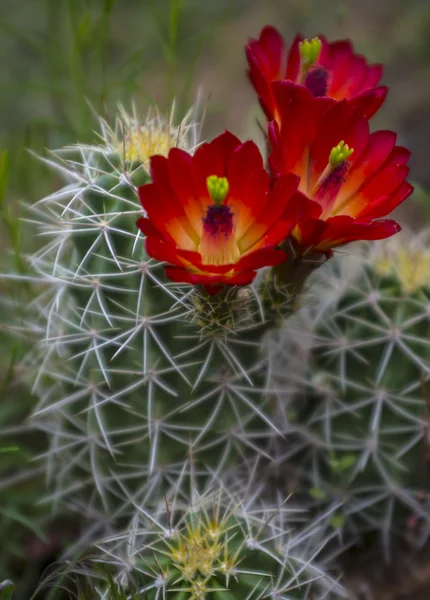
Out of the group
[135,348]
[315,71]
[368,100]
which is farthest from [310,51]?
[135,348]

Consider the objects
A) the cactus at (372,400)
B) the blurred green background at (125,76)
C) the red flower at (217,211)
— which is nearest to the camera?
the red flower at (217,211)

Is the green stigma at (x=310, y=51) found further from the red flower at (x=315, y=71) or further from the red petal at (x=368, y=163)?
the red petal at (x=368, y=163)

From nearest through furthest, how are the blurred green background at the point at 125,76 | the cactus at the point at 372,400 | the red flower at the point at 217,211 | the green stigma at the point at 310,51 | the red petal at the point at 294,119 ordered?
1. the red flower at the point at 217,211
2. the red petal at the point at 294,119
3. the green stigma at the point at 310,51
4. the cactus at the point at 372,400
5. the blurred green background at the point at 125,76

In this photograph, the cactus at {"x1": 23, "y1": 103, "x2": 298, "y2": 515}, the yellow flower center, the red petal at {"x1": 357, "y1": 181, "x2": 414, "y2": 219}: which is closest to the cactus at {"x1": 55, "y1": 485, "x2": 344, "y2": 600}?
the cactus at {"x1": 23, "y1": 103, "x2": 298, "y2": 515}

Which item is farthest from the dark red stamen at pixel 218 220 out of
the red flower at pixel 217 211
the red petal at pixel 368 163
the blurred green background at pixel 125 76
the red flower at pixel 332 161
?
the blurred green background at pixel 125 76

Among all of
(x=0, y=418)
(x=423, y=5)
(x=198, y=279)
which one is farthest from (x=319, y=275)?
(x=423, y=5)

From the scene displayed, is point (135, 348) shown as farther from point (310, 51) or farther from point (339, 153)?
point (310, 51)

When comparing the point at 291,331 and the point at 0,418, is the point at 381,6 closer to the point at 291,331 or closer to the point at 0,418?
the point at 291,331
